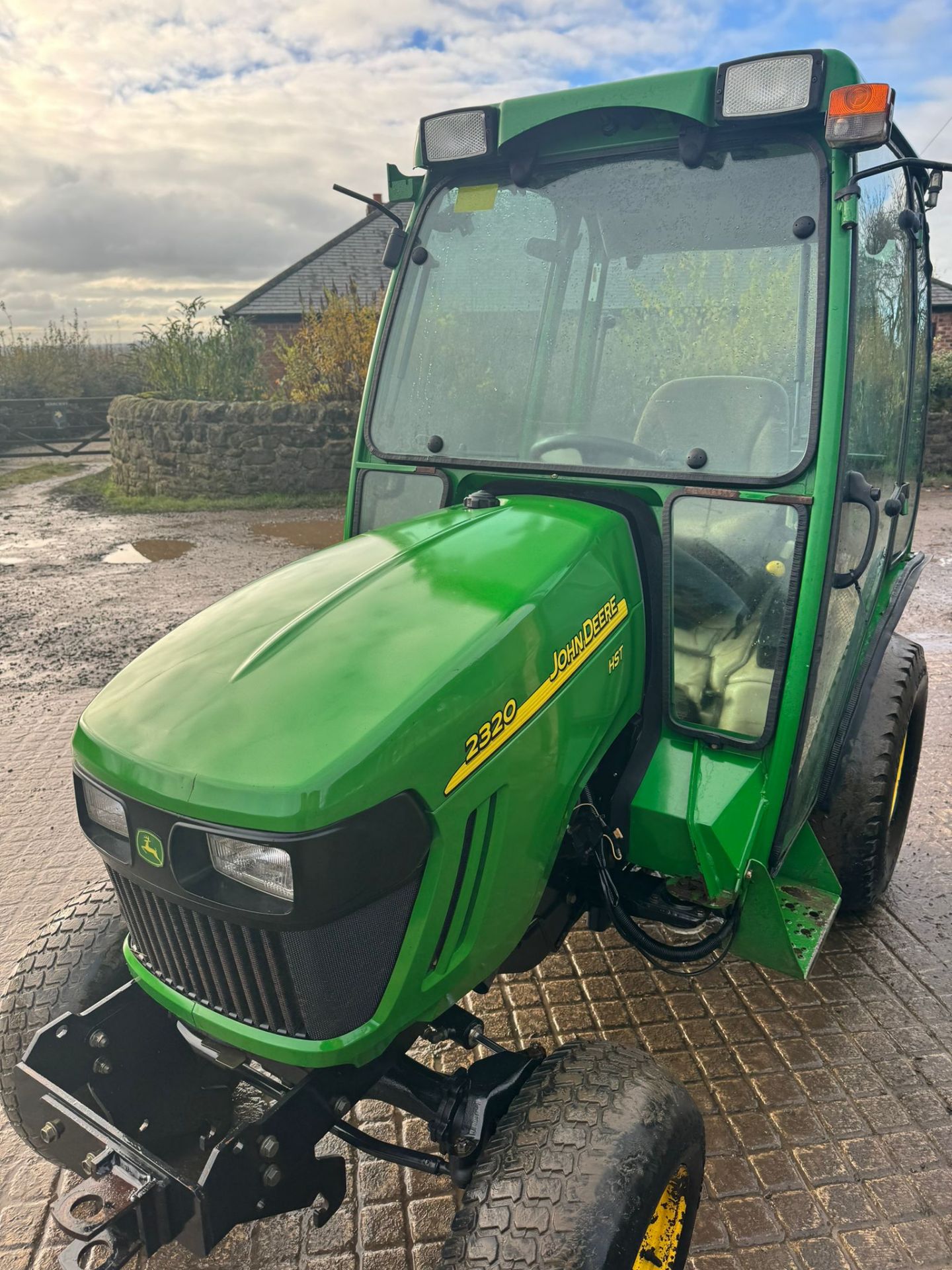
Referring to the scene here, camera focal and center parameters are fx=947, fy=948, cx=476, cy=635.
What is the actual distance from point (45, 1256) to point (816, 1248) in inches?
69.2

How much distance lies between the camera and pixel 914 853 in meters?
3.85

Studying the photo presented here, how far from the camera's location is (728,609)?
7.57 feet

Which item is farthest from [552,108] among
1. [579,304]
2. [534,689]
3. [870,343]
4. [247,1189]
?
[247,1189]

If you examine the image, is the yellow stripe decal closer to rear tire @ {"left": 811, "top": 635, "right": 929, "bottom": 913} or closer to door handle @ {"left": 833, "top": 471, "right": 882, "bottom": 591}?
door handle @ {"left": 833, "top": 471, "right": 882, "bottom": 591}

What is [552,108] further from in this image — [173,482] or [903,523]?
[173,482]

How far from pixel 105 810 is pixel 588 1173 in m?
1.07

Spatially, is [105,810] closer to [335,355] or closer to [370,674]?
[370,674]

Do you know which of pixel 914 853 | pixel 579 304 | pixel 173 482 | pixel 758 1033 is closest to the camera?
pixel 579 304

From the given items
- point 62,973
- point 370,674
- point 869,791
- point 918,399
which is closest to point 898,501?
point 918,399

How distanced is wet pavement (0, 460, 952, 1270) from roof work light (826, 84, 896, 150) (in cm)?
238

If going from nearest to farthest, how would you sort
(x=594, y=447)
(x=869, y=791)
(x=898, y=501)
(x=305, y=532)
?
(x=594, y=447)
(x=898, y=501)
(x=869, y=791)
(x=305, y=532)

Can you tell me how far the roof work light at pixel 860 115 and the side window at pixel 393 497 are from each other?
4.10ft

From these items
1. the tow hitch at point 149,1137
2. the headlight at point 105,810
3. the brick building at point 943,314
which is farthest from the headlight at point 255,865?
the brick building at point 943,314

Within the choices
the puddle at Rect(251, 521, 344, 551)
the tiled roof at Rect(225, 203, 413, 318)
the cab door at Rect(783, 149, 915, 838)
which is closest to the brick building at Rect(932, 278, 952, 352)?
the tiled roof at Rect(225, 203, 413, 318)
